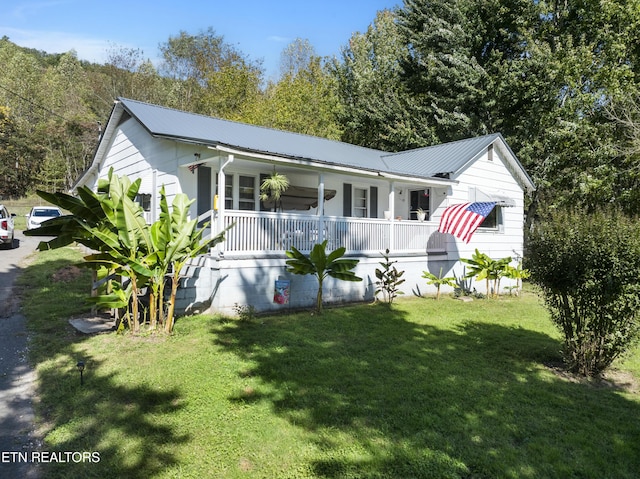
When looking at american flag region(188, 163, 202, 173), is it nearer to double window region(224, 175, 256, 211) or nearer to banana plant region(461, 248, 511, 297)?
double window region(224, 175, 256, 211)

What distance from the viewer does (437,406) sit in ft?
15.4

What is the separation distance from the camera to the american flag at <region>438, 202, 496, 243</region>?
12030 mm

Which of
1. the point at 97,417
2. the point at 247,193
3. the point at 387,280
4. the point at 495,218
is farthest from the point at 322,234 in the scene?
the point at 495,218

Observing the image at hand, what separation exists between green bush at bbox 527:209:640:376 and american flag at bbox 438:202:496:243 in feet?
18.9

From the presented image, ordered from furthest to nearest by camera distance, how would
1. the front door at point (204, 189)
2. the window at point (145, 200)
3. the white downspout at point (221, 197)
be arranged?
the window at point (145, 200) → the front door at point (204, 189) → the white downspout at point (221, 197)

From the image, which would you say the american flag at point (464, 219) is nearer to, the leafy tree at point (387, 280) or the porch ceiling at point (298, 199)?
the leafy tree at point (387, 280)

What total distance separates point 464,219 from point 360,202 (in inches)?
149

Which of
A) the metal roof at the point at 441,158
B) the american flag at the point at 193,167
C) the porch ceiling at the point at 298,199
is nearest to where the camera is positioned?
the american flag at the point at 193,167

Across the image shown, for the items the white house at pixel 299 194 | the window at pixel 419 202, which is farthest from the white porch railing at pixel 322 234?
the window at pixel 419 202

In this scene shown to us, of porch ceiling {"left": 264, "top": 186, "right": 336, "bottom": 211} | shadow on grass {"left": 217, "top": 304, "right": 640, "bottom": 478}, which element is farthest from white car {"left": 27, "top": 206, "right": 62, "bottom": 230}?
shadow on grass {"left": 217, "top": 304, "right": 640, "bottom": 478}

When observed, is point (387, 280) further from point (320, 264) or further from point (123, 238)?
point (123, 238)

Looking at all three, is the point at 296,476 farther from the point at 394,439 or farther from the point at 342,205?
the point at 342,205

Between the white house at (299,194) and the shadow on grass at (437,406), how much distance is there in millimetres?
2003

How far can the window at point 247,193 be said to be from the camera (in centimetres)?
1190
